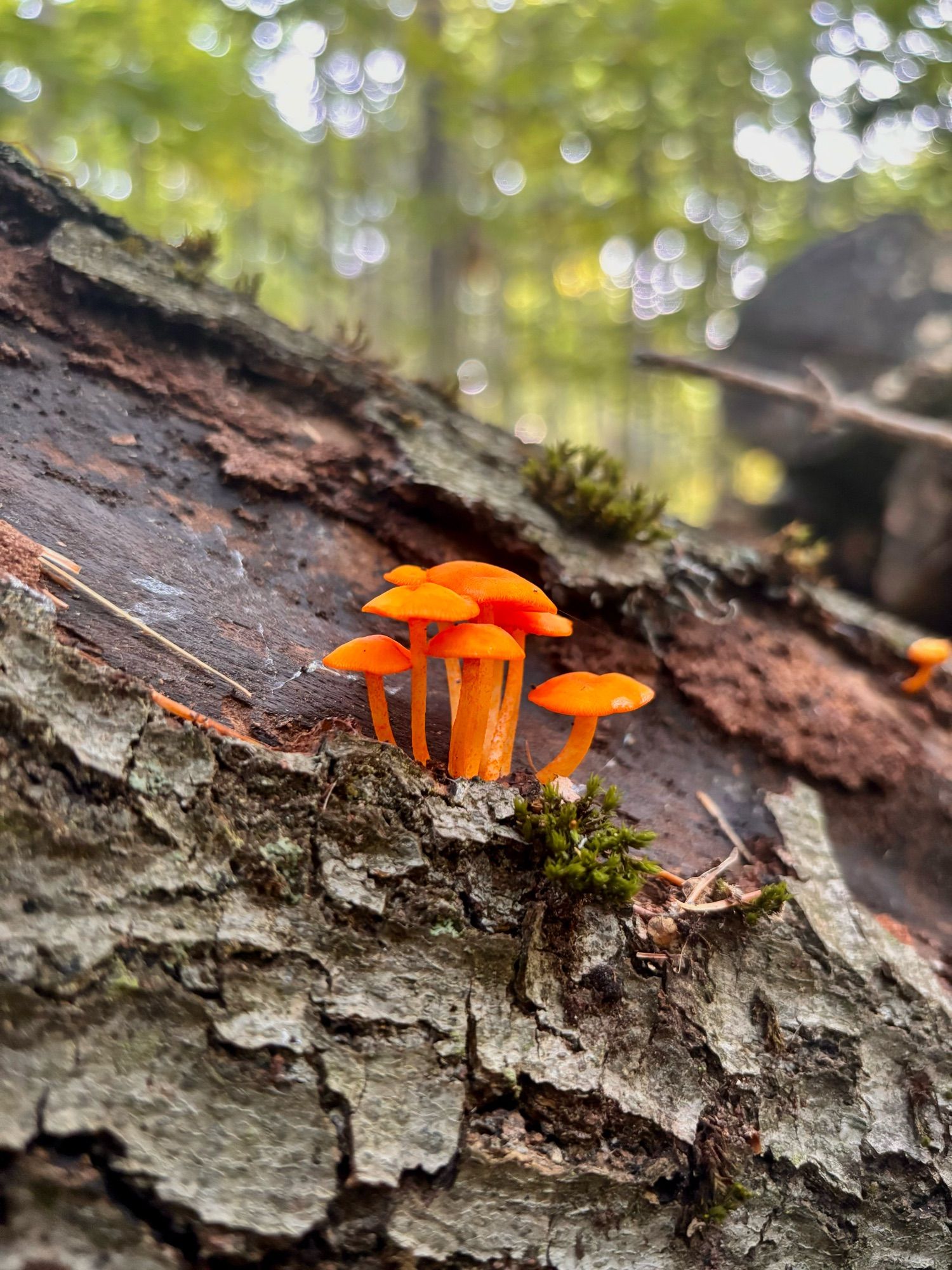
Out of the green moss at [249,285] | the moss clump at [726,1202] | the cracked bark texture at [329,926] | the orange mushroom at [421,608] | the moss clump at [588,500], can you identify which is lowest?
the moss clump at [726,1202]

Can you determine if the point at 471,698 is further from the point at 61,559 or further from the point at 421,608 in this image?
the point at 61,559

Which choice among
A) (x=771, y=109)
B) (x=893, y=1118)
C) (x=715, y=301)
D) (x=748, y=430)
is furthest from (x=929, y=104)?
(x=893, y=1118)

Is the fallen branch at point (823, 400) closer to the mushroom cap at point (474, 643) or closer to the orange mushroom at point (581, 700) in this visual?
the orange mushroom at point (581, 700)

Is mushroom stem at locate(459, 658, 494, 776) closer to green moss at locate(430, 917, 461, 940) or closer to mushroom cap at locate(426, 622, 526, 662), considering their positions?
mushroom cap at locate(426, 622, 526, 662)

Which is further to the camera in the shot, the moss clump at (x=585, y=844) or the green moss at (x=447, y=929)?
the moss clump at (x=585, y=844)

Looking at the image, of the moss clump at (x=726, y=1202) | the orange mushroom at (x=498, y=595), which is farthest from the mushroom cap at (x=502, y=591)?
the moss clump at (x=726, y=1202)
